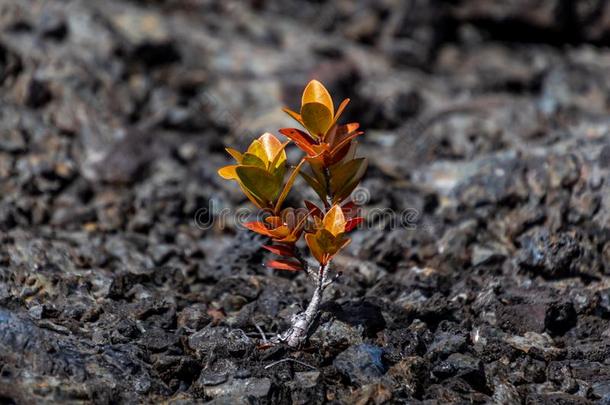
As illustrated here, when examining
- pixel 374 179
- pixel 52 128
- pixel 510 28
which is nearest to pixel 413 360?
pixel 374 179

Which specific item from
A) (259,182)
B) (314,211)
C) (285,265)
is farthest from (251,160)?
(285,265)

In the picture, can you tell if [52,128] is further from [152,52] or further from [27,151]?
[152,52]

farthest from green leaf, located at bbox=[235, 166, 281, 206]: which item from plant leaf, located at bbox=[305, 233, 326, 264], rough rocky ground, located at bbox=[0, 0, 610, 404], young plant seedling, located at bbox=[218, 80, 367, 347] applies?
rough rocky ground, located at bbox=[0, 0, 610, 404]

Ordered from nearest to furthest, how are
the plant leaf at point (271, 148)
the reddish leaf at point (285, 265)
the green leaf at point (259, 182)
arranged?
the green leaf at point (259, 182)
the plant leaf at point (271, 148)
the reddish leaf at point (285, 265)

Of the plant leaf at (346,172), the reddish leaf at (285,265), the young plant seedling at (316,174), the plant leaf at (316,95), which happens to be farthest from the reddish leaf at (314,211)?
the plant leaf at (316,95)

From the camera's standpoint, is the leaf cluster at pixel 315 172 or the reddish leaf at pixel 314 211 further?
the reddish leaf at pixel 314 211

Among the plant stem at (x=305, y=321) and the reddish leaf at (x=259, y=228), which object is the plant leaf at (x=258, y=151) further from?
the plant stem at (x=305, y=321)

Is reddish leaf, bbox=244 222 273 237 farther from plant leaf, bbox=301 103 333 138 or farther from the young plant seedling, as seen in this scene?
plant leaf, bbox=301 103 333 138
